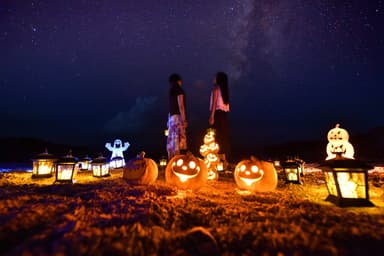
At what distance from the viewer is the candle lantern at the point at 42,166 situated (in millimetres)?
9523

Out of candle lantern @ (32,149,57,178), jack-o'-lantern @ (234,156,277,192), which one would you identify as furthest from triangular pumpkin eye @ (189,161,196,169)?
candle lantern @ (32,149,57,178)

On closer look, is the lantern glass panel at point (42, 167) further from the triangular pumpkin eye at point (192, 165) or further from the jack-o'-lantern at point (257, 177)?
the jack-o'-lantern at point (257, 177)

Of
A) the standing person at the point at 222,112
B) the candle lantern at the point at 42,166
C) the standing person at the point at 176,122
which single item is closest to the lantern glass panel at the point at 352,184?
the standing person at the point at 176,122

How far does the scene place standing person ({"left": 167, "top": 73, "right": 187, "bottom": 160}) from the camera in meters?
9.91

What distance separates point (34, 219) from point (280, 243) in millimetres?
3814

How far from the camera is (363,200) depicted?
422 centimetres

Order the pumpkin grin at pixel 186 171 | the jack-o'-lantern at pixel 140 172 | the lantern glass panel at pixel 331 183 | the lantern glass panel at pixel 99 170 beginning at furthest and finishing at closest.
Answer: the lantern glass panel at pixel 99 170
the jack-o'-lantern at pixel 140 172
the pumpkin grin at pixel 186 171
the lantern glass panel at pixel 331 183

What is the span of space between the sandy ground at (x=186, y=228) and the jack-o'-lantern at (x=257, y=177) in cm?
125

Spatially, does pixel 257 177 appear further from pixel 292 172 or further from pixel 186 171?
pixel 292 172

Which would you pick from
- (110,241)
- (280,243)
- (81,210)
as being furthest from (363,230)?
(81,210)

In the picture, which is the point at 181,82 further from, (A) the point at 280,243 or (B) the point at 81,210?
(A) the point at 280,243

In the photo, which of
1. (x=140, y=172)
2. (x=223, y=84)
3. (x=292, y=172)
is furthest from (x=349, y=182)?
(x=223, y=84)

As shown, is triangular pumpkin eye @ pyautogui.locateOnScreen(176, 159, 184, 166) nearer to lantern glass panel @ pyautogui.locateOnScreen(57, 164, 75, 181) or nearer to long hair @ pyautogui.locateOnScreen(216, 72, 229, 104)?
lantern glass panel @ pyautogui.locateOnScreen(57, 164, 75, 181)

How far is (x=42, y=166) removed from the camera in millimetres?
9602
